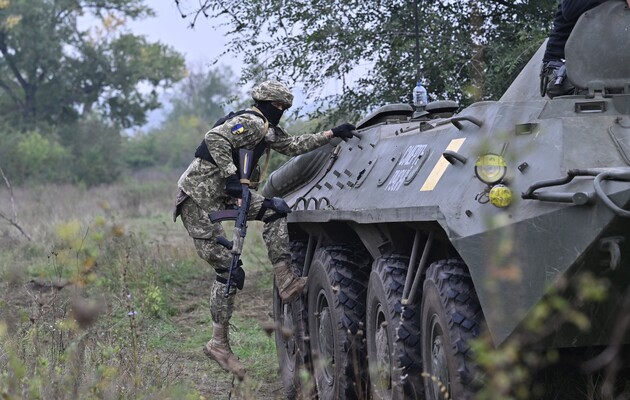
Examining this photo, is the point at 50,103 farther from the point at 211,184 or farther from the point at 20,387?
the point at 20,387

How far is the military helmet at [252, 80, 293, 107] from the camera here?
8672 mm

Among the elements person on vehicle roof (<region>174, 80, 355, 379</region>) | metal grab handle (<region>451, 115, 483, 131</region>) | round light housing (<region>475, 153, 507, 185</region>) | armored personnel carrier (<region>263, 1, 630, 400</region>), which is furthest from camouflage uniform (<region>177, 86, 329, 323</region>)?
round light housing (<region>475, 153, 507, 185</region>)

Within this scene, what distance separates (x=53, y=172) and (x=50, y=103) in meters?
4.53

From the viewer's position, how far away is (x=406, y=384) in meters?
6.56

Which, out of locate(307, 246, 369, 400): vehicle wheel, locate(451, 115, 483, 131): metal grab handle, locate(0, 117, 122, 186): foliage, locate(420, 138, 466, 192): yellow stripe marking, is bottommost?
locate(0, 117, 122, 186): foliage

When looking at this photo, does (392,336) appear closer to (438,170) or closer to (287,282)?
(438,170)

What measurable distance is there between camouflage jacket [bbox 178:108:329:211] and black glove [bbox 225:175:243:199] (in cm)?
7

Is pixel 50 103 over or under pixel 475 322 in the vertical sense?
under

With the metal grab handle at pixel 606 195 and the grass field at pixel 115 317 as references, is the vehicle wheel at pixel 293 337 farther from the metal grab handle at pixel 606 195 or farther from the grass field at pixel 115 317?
the metal grab handle at pixel 606 195

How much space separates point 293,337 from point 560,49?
3.23m

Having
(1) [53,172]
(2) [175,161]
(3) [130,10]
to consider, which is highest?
(3) [130,10]

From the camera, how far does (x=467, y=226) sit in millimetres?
5426

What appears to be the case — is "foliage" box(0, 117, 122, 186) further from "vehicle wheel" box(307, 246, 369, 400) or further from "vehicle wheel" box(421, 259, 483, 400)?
"vehicle wheel" box(421, 259, 483, 400)

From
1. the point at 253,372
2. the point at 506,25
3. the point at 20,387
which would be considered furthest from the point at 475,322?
the point at 506,25
